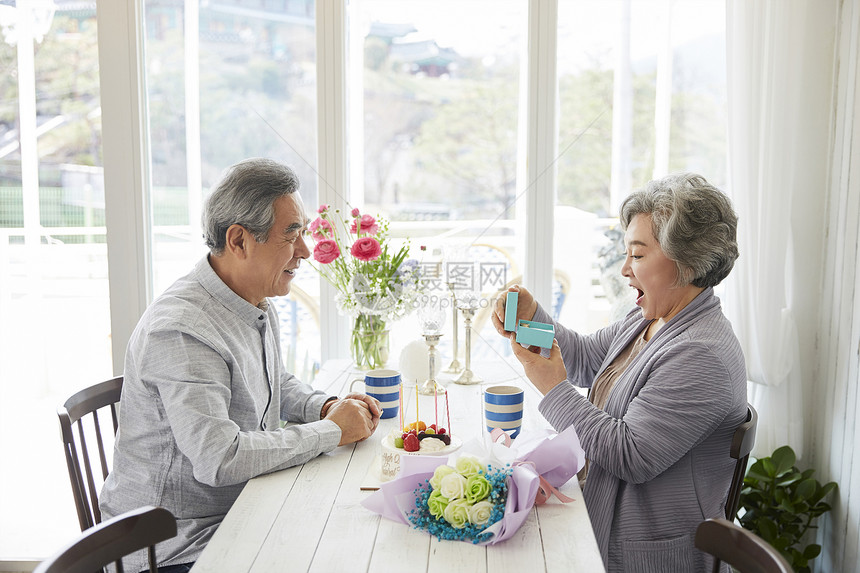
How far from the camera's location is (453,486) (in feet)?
3.99

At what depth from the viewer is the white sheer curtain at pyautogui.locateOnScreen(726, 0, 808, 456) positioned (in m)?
2.30

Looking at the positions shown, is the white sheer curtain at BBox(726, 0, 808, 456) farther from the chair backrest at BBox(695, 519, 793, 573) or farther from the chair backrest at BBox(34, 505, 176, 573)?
the chair backrest at BBox(34, 505, 176, 573)

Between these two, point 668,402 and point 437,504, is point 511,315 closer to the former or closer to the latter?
point 668,402

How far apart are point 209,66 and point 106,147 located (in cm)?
48

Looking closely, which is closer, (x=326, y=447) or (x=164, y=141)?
(x=326, y=447)

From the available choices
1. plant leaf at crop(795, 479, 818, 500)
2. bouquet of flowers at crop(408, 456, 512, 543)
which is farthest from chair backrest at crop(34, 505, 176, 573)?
plant leaf at crop(795, 479, 818, 500)

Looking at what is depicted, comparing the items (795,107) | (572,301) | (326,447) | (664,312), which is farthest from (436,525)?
(795,107)

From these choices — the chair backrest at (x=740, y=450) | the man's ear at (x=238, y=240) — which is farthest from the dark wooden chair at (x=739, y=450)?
the man's ear at (x=238, y=240)

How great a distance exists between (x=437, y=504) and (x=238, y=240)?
0.80 meters

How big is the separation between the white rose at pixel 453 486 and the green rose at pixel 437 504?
0.03ft

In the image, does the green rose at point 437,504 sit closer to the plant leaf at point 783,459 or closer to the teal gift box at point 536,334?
the teal gift box at point 536,334

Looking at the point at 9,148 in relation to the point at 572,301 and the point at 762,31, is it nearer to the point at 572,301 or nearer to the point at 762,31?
the point at 572,301

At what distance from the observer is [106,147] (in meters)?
2.64

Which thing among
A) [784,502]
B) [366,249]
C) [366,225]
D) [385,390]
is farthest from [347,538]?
[784,502]
